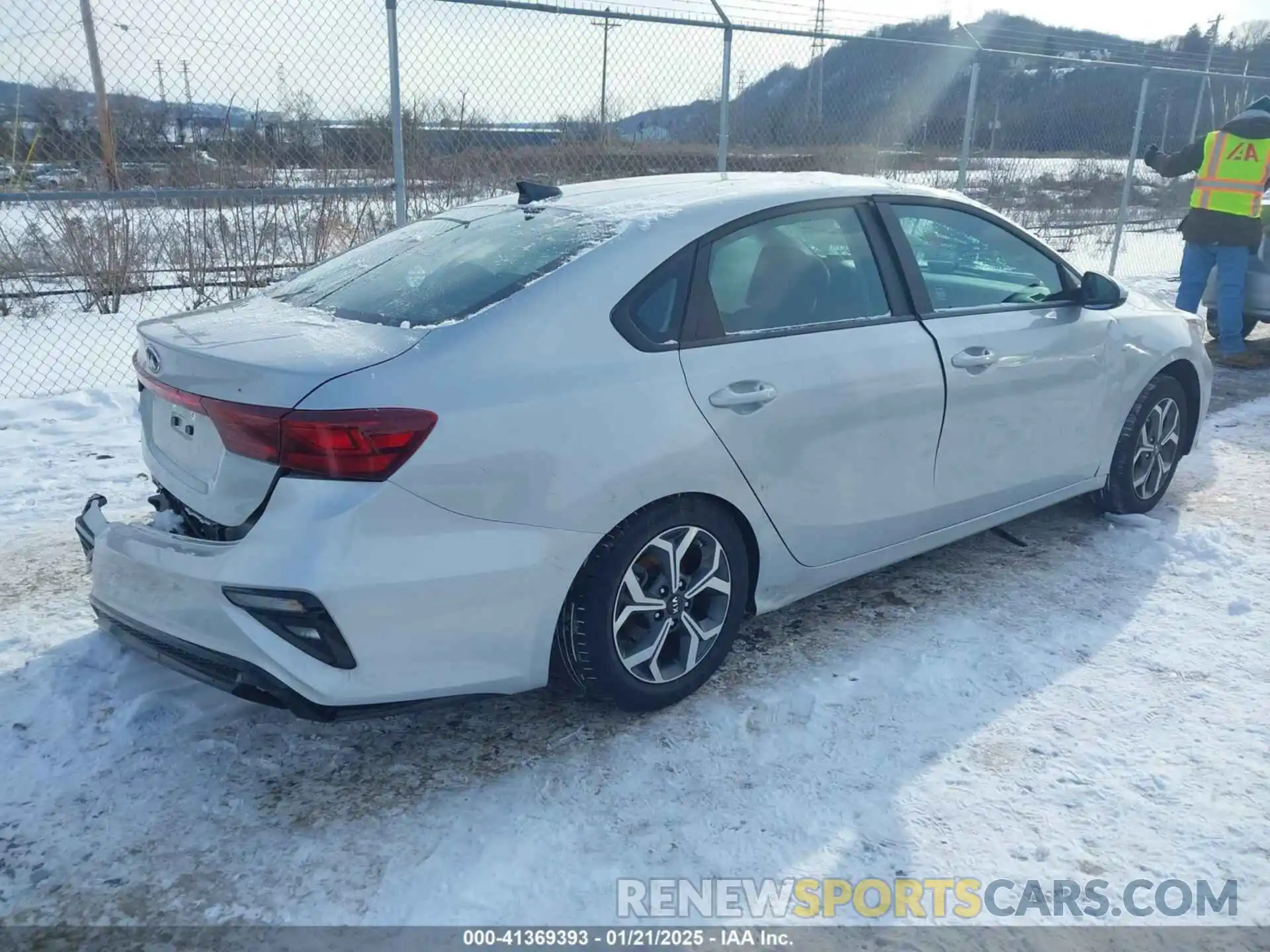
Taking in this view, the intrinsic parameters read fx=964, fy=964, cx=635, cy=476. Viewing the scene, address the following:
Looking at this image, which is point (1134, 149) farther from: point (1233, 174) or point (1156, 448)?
point (1156, 448)

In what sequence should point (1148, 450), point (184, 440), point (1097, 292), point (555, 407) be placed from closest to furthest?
point (555, 407) < point (184, 440) < point (1097, 292) < point (1148, 450)

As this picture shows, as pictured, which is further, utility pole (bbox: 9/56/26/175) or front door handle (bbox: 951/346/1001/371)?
utility pole (bbox: 9/56/26/175)

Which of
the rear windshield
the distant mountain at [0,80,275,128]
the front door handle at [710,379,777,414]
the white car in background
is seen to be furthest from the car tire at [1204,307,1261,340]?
the distant mountain at [0,80,275,128]

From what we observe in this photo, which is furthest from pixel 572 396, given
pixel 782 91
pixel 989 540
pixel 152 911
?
pixel 782 91

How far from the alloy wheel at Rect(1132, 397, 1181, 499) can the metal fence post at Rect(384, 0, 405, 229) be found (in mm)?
Result: 4247

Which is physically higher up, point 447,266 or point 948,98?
point 948,98

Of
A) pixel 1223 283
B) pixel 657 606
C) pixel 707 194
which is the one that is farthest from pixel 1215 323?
pixel 657 606

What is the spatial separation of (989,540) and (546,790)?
264 cm

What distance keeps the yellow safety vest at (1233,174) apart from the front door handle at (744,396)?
6664 mm

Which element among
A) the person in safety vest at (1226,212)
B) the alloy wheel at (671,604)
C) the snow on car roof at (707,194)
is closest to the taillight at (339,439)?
the alloy wheel at (671,604)

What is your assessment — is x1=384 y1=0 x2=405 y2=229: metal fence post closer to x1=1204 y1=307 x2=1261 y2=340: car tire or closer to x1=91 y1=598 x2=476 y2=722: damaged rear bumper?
x1=91 y1=598 x2=476 y2=722: damaged rear bumper

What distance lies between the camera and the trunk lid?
7.82 feet

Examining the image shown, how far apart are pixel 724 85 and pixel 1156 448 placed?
4.42 meters

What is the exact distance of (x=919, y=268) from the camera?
3576 millimetres
